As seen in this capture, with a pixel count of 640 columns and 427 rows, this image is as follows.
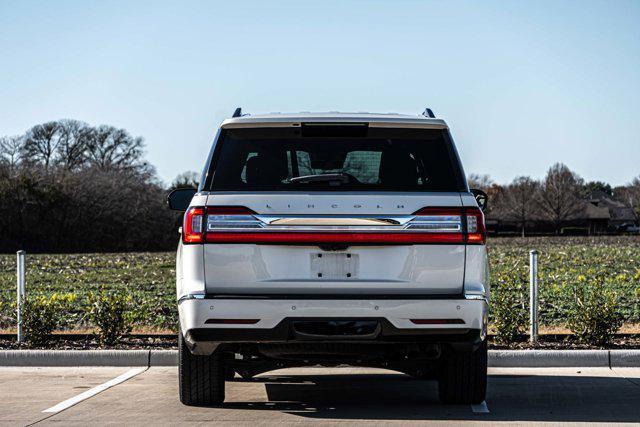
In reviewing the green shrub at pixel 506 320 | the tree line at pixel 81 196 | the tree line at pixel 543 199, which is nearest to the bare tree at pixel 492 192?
the tree line at pixel 543 199

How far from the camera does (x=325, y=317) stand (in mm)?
6875

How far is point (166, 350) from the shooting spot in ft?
36.6

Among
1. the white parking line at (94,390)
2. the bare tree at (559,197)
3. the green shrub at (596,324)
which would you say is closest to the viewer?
the white parking line at (94,390)

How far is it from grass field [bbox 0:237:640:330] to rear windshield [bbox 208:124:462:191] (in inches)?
212

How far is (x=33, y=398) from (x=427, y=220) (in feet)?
12.9

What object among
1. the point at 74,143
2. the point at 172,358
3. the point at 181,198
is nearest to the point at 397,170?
the point at 181,198

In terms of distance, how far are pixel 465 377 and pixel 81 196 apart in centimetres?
6415

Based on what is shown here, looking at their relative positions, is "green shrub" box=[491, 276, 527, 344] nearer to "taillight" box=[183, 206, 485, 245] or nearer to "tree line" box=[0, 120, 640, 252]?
"taillight" box=[183, 206, 485, 245]

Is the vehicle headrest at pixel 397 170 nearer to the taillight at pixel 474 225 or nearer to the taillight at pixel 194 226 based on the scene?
the taillight at pixel 474 225

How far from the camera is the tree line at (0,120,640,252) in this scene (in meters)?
66.9

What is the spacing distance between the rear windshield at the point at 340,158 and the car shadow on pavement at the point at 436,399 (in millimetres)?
1752

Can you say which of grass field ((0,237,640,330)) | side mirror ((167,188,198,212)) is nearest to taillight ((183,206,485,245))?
side mirror ((167,188,198,212))

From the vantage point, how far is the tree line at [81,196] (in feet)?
220

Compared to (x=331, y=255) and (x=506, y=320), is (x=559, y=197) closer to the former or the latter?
(x=506, y=320)
